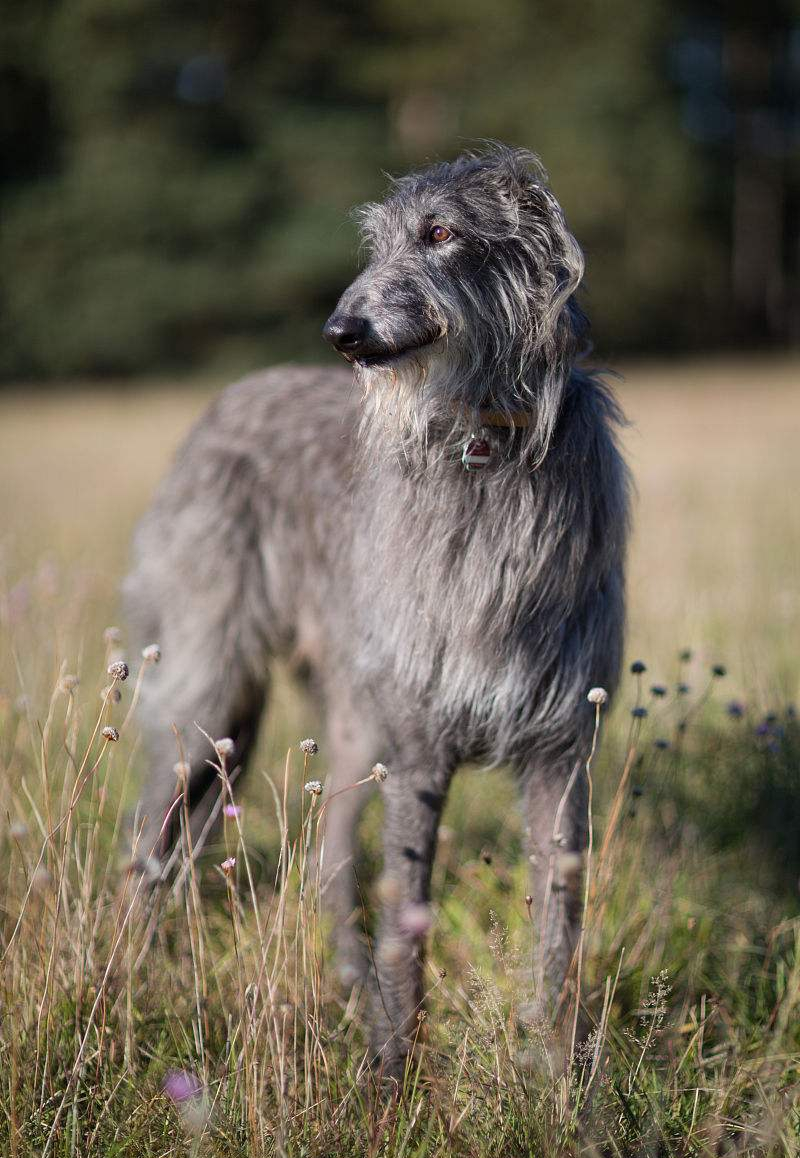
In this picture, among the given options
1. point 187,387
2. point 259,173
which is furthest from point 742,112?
point 187,387

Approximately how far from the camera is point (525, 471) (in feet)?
8.14

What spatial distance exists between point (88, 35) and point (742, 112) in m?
18.4

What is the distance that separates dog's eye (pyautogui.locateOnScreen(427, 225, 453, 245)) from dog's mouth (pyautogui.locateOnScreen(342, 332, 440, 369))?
27 cm

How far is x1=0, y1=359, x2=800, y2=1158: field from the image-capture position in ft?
6.73

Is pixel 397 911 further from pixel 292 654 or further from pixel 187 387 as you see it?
pixel 187 387

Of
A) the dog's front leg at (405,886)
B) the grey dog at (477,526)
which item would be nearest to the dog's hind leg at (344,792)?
the grey dog at (477,526)

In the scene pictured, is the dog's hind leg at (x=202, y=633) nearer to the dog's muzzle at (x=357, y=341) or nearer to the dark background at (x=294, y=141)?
the dog's muzzle at (x=357, y=341)

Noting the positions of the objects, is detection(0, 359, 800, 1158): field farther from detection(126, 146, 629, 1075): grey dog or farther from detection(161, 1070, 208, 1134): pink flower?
detection(126, 146, 629, 1075): grey dog

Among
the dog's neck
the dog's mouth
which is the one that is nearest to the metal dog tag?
the dog's neck

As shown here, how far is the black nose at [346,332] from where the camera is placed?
2213 millimetres

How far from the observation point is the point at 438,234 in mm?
2447

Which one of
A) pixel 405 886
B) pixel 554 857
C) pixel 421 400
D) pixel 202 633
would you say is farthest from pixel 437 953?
pixel 421 400

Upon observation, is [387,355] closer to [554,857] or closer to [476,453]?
[476,453]

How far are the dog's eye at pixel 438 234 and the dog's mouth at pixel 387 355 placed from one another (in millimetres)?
274
